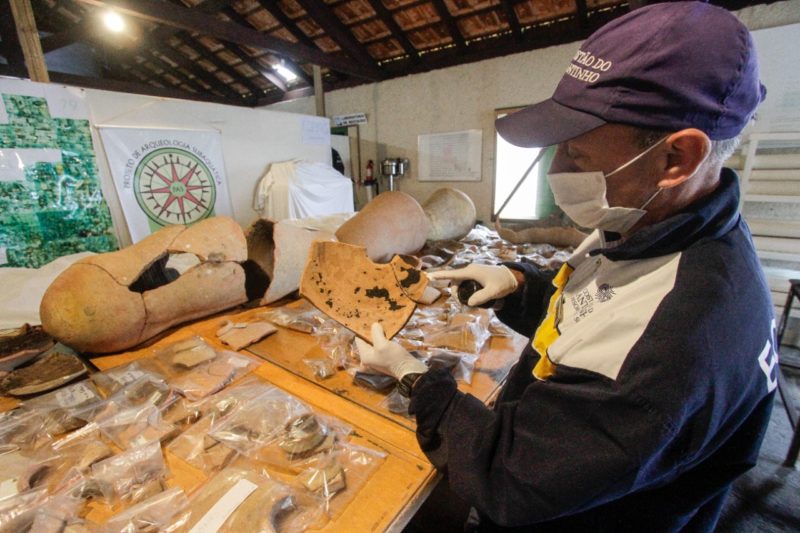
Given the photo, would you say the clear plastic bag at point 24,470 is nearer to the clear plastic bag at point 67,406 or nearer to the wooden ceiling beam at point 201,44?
the clear plastic bag at point 67,406

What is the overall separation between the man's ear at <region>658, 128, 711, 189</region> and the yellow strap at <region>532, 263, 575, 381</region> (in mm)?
324

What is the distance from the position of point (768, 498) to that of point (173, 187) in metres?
4.06

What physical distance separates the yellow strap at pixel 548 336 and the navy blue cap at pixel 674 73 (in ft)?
1.26

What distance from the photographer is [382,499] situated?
2.03 feet

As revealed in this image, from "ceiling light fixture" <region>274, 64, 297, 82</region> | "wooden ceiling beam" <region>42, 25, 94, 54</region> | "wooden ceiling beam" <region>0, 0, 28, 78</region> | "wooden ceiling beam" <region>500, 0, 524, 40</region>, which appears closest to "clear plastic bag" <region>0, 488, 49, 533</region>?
"wooden ceiling beam" <region>500, 0, 524, 40</region>

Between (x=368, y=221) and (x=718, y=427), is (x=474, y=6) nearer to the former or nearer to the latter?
(x=368, y=221)

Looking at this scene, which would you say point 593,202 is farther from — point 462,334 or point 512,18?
point 512,18

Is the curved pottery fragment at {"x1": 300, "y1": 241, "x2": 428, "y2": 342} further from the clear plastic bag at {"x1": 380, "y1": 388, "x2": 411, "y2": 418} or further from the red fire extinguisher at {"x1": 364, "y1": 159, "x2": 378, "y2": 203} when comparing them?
the red fire extinguisher at {"x1": 364, "y1": 159, "x2": 378, "y2": 203}

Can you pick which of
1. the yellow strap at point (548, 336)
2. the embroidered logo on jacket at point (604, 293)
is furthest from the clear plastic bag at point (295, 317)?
the embroidered logo on jacket at point (604, 293)

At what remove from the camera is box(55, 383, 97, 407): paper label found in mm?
832

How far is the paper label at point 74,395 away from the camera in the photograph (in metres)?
0.83

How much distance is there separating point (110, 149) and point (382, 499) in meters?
3.02

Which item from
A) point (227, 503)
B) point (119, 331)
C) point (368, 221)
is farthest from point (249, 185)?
point (227, 503)

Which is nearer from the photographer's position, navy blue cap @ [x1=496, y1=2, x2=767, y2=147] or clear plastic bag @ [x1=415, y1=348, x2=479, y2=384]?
navy blue cap @ [x1=496, y1=2, x2=767, y2=147]
